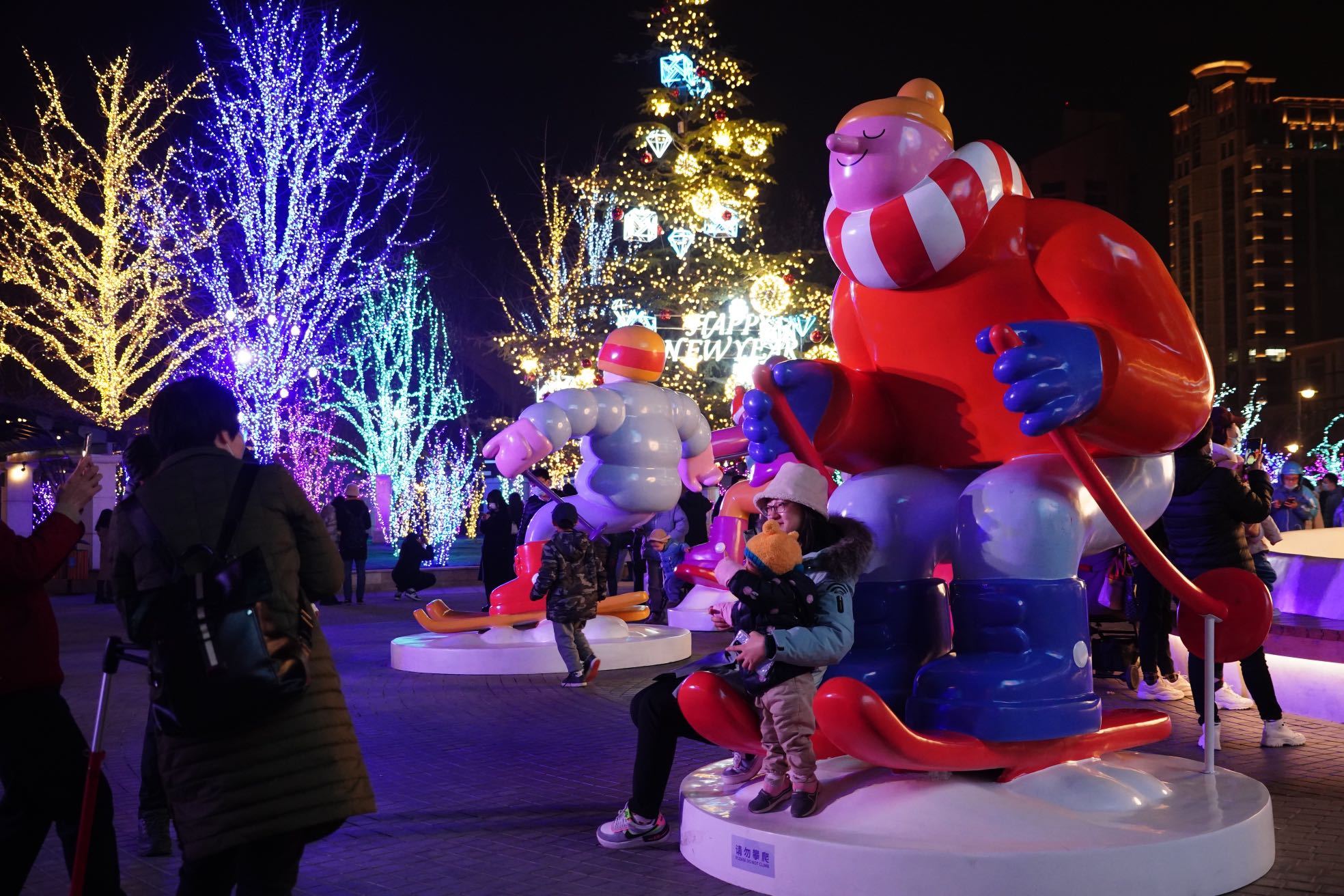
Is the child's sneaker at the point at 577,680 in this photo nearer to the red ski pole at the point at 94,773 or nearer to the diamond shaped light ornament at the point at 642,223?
the red ski pole at the point at 94,773

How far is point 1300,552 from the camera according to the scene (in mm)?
9781

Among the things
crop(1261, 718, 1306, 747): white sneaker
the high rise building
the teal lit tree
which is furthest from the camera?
the high rise building

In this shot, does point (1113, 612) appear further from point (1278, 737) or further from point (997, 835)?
point (997, 835)

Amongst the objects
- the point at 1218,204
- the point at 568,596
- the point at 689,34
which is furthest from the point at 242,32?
the point at 1218,204

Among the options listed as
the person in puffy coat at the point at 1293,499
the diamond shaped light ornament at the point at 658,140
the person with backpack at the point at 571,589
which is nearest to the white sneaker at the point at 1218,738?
the person with backpack at the point at 571,589

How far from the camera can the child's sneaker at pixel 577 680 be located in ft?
30.6

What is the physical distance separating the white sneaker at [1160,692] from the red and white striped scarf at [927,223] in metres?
4.96

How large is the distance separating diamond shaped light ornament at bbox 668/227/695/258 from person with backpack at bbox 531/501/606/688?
33.3 feet

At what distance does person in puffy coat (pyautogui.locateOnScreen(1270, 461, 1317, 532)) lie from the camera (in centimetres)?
1628

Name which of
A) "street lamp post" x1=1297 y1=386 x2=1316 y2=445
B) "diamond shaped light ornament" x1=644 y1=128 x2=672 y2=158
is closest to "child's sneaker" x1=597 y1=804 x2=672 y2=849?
"diamond shaped light ornament" x1=644 y1=128 x2=672 y2=158

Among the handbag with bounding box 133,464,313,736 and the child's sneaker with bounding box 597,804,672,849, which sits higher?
the handbag with bounding box 133,464,313,736

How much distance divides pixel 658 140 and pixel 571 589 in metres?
11.5

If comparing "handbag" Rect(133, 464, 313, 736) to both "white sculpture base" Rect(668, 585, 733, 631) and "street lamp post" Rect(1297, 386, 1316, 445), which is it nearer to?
"white sculpture base" Rect(668, 585, 733, 631)

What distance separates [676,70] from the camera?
1900cm
